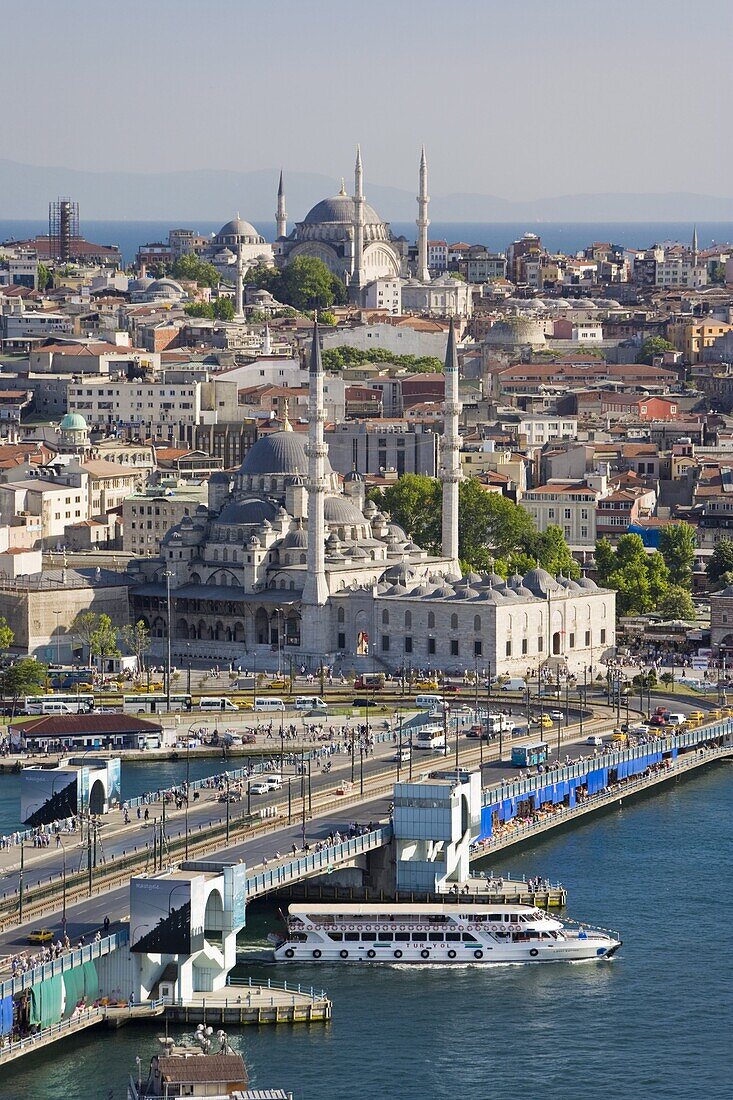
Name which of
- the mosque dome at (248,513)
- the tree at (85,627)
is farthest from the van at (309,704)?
the mosque dome at (248,513)

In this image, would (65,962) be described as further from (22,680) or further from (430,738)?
(22,680)

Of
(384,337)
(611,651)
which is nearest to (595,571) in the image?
(611,651)

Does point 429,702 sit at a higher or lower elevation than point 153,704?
higher

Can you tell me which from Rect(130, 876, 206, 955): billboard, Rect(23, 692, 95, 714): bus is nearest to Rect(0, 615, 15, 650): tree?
Rect(23, 692, 95, 714): bus

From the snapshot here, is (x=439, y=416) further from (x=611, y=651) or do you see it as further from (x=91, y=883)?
(x=91, y=883)

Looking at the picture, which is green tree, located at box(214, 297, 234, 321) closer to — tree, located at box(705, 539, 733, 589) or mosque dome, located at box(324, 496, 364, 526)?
tree, located at box(705, 539, 733, 589)

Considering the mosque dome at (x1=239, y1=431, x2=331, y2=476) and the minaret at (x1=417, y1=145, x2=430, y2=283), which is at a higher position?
the minaret at (x1=417, y1=145, x2=430, y2=283)

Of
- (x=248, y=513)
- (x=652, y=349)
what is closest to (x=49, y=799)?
(x=248, y=513)
